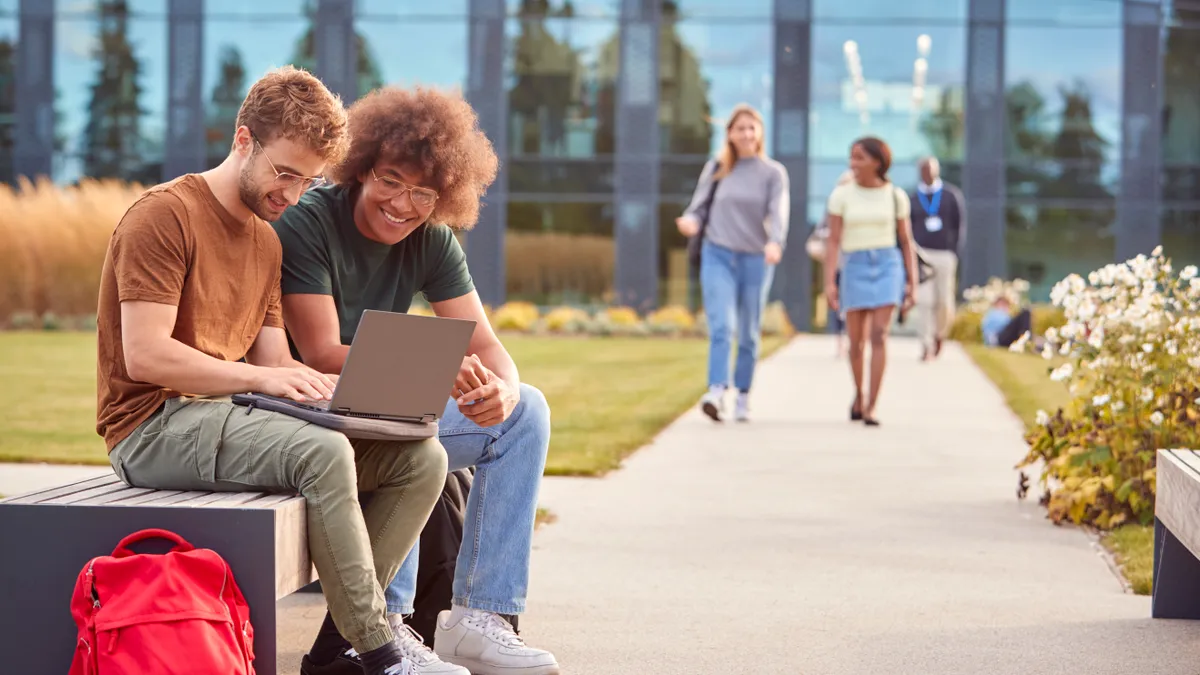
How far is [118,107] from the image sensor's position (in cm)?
2880

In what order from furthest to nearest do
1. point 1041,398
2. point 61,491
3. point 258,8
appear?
point 258,8 → point 1041,398 → point 61,491

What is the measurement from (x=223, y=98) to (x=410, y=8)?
12.6ft

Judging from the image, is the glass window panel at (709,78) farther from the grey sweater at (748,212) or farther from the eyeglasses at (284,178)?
the eyeglasses at (284,178)

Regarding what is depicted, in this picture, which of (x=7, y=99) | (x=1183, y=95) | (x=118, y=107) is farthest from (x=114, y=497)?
(x=7, y=99)

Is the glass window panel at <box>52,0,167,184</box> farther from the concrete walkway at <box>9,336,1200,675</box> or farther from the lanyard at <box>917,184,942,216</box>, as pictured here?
the concrete walkway at <box>9,336,1200,675</box>

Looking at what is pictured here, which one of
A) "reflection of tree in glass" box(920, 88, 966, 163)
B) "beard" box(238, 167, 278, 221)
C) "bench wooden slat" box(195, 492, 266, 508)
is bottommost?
"bench wooden slat" box(195, 492, 266, 508)

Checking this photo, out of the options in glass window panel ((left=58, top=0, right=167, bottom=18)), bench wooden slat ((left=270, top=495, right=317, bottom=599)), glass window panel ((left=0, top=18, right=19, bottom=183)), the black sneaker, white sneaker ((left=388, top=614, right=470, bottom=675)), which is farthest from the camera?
glass window panel ((left=0, top=18, right=19, bottom=183))

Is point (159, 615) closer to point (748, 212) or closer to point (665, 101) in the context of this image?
point (748, 212)

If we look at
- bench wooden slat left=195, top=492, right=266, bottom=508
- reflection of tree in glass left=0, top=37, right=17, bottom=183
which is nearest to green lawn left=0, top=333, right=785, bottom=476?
bench wooden slat left=195, top=492, right=266, bottom=508

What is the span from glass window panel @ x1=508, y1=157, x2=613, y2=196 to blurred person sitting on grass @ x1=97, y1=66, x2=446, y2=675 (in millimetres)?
24416

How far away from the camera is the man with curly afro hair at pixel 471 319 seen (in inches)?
152

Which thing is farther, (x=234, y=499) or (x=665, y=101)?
(x=665, y=101)

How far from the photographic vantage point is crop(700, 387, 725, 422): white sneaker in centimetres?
1005

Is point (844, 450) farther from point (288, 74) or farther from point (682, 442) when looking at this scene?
point (288, 74)
